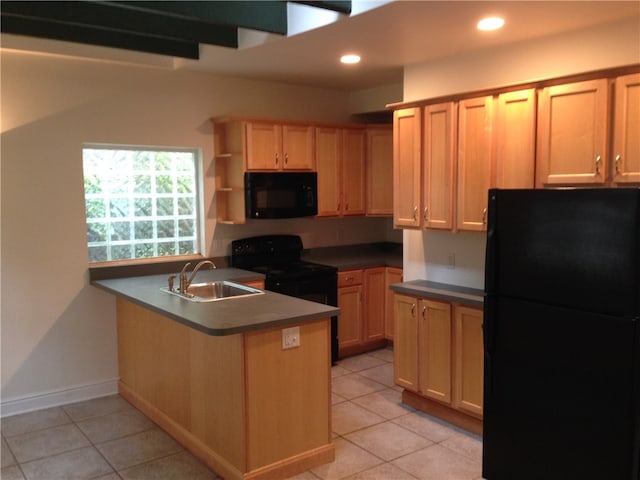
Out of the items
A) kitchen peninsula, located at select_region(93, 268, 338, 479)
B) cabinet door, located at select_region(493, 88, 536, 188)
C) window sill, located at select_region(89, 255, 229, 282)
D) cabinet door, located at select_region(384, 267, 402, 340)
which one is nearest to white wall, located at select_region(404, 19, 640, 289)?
cabinet door, located at select_region(493, 88, 536, 188)

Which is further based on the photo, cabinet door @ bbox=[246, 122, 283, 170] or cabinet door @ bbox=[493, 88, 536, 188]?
cabinet door @ bbox=[246, 122, 283, 170]

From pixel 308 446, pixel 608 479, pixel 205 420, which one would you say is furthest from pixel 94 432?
pixel 608 479

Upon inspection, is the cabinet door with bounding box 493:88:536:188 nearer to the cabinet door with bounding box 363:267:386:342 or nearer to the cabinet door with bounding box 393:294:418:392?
the cabinet door with bounding box 393:294:418:392

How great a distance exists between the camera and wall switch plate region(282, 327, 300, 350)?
10.1ft

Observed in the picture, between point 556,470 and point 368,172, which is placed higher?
point 368,172

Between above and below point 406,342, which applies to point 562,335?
above

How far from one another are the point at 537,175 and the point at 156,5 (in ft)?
7.63

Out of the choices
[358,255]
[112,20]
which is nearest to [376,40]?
[112,20]

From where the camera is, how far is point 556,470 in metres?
2.58

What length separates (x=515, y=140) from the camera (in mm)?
3408

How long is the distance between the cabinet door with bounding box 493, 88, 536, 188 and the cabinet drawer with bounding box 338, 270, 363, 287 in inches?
76.3

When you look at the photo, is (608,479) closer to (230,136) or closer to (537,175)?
(537,175)

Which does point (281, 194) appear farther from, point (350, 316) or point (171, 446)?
point (171, 446)

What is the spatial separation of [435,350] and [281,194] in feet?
6.45
